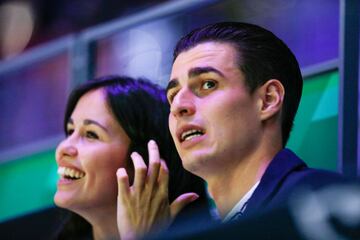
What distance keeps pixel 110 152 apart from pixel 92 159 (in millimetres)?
56

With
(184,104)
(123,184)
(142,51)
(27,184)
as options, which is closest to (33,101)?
(27,184)

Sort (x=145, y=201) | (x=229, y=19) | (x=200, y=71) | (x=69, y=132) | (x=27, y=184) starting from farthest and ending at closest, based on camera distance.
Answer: (x=27, y=184) → (x=69, y=132) → (x=229, y=19) → (x=145, y=201) → (x=200, y=71)

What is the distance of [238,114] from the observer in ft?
8.48

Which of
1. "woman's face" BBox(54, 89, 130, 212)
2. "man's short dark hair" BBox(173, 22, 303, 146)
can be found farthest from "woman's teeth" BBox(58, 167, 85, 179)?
"man's short dark hair" BBox(173, 22, 303, 146)

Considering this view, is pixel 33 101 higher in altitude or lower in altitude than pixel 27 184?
higher

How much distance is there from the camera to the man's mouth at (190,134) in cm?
262

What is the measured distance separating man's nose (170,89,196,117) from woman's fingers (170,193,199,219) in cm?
25

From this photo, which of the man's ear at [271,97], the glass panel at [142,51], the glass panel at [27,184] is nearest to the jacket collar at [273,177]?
the man's ear at [271,97]

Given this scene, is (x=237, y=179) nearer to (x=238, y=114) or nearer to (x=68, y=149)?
(x=238, y=114)

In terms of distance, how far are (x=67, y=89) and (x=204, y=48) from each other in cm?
99

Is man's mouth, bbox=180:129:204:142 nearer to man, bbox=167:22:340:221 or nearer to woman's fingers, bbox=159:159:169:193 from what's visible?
man, bbox=167:22:340:221

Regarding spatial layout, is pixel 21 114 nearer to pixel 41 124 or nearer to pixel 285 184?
pixel 41 124

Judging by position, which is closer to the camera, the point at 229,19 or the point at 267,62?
the point at 267,62

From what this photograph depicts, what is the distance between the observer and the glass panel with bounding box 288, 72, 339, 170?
2.67m
